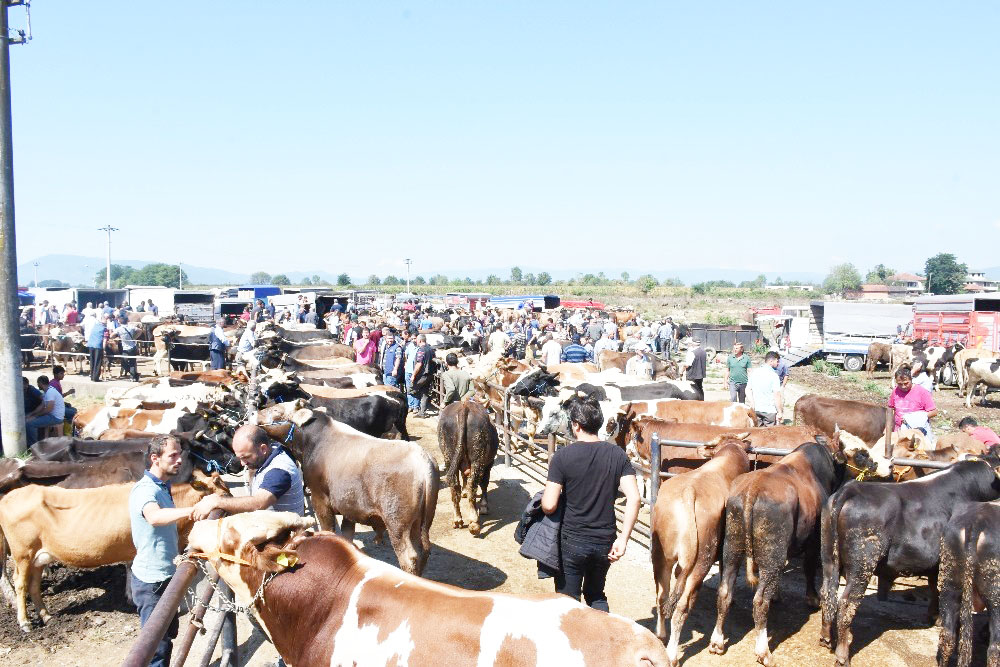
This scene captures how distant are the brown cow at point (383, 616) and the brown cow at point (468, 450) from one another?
5.49 m

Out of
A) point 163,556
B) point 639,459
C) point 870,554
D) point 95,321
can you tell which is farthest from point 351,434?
point 95,321

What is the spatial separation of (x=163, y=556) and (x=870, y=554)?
510 cm

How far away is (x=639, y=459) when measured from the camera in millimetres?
8094

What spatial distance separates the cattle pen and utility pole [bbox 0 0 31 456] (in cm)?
689

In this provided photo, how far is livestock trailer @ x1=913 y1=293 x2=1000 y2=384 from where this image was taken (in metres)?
24.6

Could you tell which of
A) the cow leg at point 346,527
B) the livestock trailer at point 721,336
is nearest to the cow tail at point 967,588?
the cow leg at point 346,527

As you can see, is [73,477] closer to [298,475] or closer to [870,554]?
[298,475]

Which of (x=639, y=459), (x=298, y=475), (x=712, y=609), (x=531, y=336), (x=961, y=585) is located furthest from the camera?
(x=531, y=336)

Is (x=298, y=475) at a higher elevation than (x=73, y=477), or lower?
higher

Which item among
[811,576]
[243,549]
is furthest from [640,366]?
[243,549]

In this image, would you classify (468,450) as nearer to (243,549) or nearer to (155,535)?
(155,535)

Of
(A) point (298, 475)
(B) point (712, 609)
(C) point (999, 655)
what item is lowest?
(B) point (712, 609)

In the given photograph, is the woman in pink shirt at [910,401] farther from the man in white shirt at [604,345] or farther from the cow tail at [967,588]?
the man in white shirt at [604,345]

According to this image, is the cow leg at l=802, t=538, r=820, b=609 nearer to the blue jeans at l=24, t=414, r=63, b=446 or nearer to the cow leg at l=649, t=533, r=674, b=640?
the cow leg at l=649, t=533, r=674, b=640
